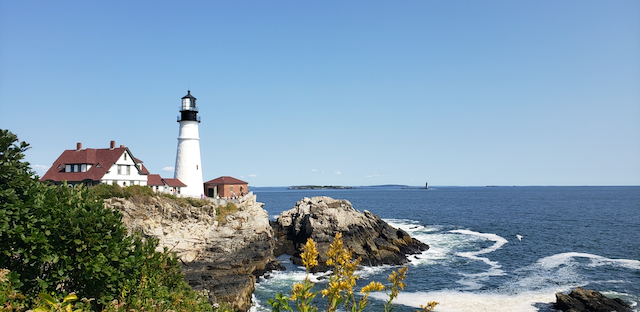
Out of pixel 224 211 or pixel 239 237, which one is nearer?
pixel 239 237

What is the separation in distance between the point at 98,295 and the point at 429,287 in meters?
27.1

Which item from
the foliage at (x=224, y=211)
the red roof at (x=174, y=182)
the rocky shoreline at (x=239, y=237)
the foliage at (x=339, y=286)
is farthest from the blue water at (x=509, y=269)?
the foliage at (x=339, y=286)

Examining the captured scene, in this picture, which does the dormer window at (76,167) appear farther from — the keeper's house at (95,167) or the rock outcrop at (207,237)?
the rock outcrop at (207,237)

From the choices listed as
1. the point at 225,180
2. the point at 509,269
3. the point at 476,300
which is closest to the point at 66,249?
the point at 476,300

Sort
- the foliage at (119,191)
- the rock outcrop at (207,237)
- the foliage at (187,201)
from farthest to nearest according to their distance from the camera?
the foliage at (187,201) → the foliage at (119,191) → the rock outcrop at (207,237)

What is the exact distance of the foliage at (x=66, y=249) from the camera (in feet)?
35.6

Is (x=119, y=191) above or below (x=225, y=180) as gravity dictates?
below

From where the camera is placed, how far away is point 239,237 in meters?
38.5

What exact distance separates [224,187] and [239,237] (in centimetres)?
1672

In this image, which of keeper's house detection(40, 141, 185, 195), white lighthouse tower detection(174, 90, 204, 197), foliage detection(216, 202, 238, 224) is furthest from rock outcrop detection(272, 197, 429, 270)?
keeper's house detection(40, 141, 185, 195)

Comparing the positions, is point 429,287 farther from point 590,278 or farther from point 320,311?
point 590,278

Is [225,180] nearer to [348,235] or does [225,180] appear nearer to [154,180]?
[154,180]

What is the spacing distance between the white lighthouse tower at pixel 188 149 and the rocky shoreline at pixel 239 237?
7.44 meters

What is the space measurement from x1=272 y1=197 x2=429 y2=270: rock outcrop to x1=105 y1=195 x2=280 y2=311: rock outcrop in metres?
5.50
